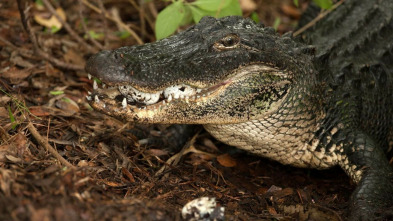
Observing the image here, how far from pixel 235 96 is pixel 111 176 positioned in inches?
39.2

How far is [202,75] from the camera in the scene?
10.4ft

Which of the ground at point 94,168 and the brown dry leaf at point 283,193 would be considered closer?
the ground at point 94,168

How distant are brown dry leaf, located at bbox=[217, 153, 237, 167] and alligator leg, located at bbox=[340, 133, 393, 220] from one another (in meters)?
0.87

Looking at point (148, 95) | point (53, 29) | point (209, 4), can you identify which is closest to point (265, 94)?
point (148, 95)

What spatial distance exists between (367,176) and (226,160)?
3.70 ft

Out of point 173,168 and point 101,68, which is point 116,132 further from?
point 101,68

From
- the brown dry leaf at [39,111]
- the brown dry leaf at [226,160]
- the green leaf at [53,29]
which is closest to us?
the brown dry leaf at [39,111]

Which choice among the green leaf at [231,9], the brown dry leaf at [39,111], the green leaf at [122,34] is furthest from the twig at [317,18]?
the brown dry leaf at [39,111]

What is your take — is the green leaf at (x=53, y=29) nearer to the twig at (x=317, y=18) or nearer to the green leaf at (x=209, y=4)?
the green leaf at (x=209, y=4)

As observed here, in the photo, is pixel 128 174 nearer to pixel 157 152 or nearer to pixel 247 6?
pixel 157 152

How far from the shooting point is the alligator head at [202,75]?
3.05 m

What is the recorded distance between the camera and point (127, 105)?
122 inches

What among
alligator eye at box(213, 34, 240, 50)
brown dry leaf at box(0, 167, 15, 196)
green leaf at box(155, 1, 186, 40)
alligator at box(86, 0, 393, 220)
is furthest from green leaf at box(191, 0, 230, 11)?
brown dry leaf at box(0, 167, 15, 196)

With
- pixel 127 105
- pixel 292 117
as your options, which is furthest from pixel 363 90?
pixel 127 105
